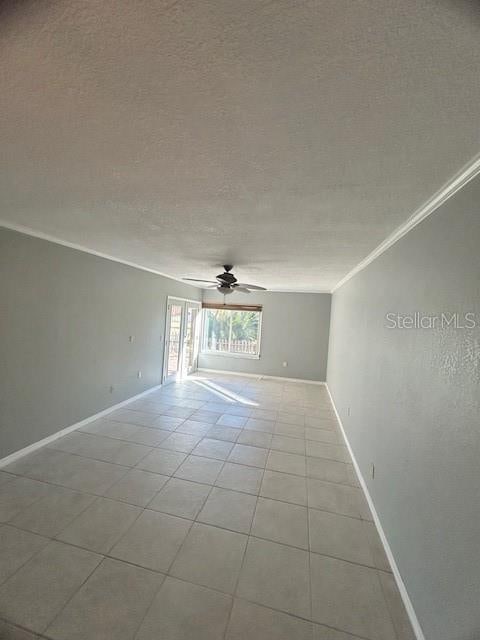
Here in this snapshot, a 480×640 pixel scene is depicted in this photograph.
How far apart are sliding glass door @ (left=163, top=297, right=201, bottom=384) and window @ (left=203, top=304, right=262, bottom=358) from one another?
394 mm

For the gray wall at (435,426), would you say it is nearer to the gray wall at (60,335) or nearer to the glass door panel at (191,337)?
the gray wall at (60,335)

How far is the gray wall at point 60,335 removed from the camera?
2.74m

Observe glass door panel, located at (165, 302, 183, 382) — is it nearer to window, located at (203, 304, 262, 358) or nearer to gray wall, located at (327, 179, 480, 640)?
window, located at (203, 304, 262, 358)

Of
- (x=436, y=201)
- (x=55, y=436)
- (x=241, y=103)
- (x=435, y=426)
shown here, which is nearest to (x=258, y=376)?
(x=55, y=436)

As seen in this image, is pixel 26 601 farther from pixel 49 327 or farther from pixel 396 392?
pixel 396 392

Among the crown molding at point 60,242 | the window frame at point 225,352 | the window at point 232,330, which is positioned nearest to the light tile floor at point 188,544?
the crown molding at point 60,242

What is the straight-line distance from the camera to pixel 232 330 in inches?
301

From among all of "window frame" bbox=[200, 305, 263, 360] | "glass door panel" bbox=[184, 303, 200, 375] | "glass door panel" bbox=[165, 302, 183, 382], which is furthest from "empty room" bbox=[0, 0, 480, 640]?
"window frame" bbox=[200, 305, 263, 360]

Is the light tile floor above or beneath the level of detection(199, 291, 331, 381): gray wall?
beneath

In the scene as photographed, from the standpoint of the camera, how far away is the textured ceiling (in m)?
0.68

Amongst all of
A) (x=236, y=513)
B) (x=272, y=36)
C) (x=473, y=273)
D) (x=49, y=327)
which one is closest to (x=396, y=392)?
(x=473, y=273)

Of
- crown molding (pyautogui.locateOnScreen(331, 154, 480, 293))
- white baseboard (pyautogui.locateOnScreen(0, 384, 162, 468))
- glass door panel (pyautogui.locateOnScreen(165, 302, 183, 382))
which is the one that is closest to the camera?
crown molding (pyautogui.locateOnScreen(331, 154, 480, 293))

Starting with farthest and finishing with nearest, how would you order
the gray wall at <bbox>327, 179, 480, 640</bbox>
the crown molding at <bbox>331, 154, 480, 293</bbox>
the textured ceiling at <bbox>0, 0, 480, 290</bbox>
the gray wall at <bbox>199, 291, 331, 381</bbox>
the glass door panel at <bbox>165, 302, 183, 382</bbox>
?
the gray wall at <bbox>199, 291, 331, 381</bbox> < the glass door panel at <bbox>165, 302, 183, 382</bbox> < the crown molding at <bbox>331, 154, 480, 293</bbox> < the gray wall at <bbox>327, 179, 480, 640</bbox> < the textured ceiling at <bbox>0, 0, 480, 290</bbox>

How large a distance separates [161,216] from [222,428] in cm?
298
